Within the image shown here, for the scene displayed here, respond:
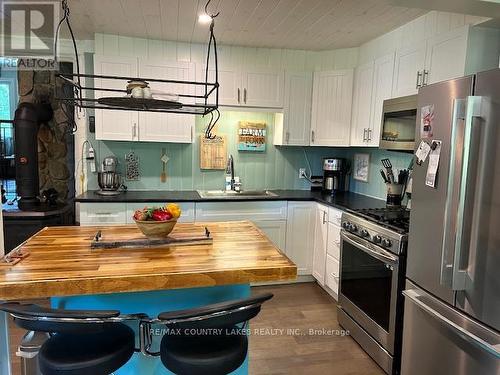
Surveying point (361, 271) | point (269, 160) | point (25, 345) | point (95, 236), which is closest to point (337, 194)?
point (269, 160)

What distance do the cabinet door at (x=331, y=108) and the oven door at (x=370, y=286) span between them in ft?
4.12

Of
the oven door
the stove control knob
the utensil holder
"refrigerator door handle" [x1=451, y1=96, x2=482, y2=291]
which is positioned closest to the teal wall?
the utensil holder

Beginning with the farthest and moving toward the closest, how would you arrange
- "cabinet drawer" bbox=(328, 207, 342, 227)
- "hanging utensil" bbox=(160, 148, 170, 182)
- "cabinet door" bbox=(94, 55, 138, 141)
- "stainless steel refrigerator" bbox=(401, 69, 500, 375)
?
"hanging utensil" bbox=(160, 148, 170, 182), "cabinet door" bbox=(94, 55, 138, 141), "cabinet drawer" bbox=(328, 207, 342, 227), "stainless steel refrigerator" bbox=(401, 69, 500, 375)

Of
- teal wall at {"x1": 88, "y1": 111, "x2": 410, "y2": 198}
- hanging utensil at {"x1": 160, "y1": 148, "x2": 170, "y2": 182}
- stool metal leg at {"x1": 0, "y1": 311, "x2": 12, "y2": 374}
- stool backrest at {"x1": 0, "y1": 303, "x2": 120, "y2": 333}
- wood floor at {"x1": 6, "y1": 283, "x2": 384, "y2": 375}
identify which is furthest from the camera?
hanging utensil at {"x1": 160, "y1": 148, "x2": 170, "y2": 182}

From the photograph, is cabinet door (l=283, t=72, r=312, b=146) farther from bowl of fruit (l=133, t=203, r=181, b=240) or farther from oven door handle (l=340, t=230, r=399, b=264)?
bowl of fruit (l=133, t=203, r=181, b=240)

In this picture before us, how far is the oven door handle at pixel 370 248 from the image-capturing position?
2.26 m

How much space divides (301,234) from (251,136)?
49.1 inches

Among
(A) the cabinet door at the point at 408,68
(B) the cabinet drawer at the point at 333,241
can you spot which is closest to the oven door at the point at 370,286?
(B) the cabinet drawer at the point at 333,241

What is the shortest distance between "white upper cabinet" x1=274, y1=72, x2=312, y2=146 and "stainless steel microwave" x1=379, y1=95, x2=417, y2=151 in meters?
1.15

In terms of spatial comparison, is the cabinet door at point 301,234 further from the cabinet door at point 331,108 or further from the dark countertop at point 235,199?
the cabinet door at point 331,108

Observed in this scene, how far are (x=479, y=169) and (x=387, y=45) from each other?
6.57ft

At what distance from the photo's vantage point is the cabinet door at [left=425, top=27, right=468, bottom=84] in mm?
2273

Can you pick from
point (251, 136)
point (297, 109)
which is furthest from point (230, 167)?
point (297, 109)

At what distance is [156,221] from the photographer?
1854mm
